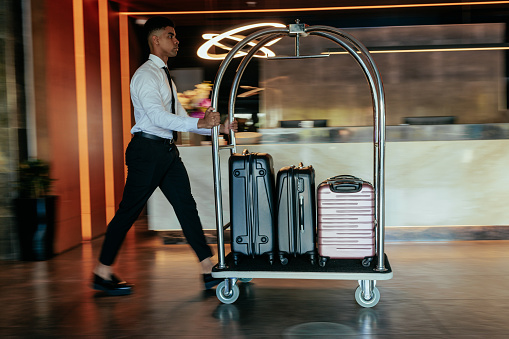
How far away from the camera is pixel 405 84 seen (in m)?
8.52

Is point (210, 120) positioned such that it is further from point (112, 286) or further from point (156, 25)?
point (112, 286)

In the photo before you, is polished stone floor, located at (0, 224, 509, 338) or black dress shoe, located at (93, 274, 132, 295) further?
black dress shoe, located at (93, 274, 132, 295)

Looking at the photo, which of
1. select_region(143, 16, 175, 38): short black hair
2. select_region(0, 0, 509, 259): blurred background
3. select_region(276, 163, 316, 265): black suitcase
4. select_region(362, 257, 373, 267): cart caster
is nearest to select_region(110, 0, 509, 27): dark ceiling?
select_region(0, 0, 509, 259): blurred background

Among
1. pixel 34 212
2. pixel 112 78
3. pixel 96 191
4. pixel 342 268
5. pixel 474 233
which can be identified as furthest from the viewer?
pixel 112 78

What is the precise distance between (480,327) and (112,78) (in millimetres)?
4870

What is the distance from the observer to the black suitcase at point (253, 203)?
117 inches

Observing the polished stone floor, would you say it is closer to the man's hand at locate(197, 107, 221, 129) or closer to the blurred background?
the blurred background

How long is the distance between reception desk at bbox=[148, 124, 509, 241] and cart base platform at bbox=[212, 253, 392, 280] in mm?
1667

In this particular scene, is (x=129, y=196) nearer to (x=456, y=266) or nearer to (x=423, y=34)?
(x=456, y=266)

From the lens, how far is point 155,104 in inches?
119

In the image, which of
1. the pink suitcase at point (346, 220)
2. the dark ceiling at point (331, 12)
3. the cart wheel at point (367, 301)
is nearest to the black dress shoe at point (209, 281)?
the pink suitcase at point (346, 220)

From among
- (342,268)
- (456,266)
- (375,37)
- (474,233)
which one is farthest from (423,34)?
(342,268)

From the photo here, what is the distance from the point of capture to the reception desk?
15.1 feet

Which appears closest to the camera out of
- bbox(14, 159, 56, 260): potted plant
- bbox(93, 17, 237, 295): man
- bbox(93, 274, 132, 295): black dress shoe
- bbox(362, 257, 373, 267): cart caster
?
bbox(362, 257, 373, 267): cart caster
